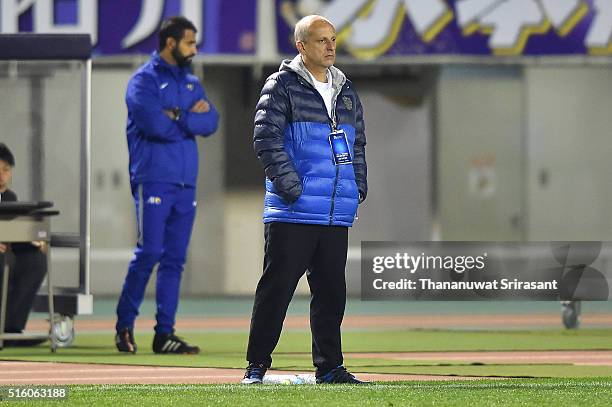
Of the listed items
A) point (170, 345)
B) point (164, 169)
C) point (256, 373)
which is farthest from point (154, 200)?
point (256, 373)

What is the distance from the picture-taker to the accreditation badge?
31.3 ft

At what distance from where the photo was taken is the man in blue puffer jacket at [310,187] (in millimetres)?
9500

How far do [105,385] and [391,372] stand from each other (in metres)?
1.97

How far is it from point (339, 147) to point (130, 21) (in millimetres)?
11933

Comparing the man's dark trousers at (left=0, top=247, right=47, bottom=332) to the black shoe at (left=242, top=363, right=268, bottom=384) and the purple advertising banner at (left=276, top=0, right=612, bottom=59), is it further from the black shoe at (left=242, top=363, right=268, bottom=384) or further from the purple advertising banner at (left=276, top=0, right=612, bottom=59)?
the purple advertising banner at (left=276, top=0, right=612, bottom=59)

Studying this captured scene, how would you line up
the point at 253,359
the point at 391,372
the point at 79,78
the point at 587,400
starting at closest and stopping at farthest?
the point at 587,400, the point at 253,359, the point at 391,372, the point at 79,78

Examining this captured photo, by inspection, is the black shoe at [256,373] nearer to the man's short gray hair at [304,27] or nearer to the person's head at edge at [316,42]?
the person's head at edge at [316,42]

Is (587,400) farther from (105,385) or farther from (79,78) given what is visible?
(79,78)

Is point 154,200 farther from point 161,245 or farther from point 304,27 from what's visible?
point 304,27

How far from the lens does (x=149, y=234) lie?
12.4 metres

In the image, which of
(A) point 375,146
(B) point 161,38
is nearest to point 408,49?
(A) point 375,146

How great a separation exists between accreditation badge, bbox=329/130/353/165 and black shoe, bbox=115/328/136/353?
11.5ft

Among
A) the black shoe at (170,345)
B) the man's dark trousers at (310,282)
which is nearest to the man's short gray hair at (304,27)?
the man's dark trousers at (310,282)

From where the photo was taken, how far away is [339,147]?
31.4 feet
